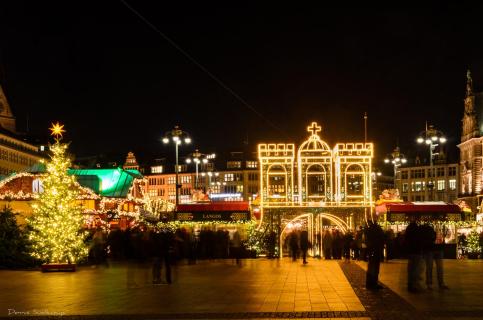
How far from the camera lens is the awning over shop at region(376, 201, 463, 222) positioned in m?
41.5

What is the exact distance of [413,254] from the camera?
21.7 m

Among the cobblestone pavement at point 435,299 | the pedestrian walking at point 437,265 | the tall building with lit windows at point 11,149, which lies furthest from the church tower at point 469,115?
the pedestrian walking at point 437,265

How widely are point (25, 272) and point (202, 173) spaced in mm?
128014

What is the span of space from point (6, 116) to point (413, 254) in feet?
366

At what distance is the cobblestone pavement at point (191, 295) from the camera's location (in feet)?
56.7

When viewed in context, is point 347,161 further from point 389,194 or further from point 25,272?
point 25,272

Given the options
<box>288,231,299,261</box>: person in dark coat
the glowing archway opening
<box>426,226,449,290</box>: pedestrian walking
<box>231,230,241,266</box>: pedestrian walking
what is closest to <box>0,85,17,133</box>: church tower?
the glowing archway opening

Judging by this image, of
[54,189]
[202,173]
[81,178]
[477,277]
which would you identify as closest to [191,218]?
[54,189]

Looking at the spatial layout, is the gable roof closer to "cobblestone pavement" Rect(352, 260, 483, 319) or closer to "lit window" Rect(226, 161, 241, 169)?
"cobblestone pavement" Rect(352, 260, 483, 319)

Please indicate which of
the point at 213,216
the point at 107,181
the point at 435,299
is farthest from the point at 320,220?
the point at 435,299

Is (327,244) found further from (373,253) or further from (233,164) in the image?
(233,164)

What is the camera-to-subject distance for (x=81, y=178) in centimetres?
5684

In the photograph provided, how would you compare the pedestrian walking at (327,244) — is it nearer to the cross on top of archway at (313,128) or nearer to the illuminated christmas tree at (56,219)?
the cross on top of archway at (313,128)

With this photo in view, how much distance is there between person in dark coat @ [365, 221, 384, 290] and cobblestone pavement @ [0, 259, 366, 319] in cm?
64
